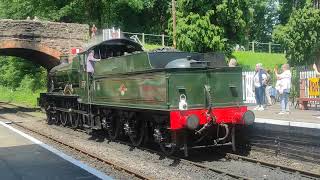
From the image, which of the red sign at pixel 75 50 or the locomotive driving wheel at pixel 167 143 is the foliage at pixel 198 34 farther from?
the locomotive driving wheel at pixel 167 143

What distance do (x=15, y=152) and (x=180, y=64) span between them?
5.28 m

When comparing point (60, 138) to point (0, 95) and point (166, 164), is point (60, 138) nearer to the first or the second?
point (166, 164)

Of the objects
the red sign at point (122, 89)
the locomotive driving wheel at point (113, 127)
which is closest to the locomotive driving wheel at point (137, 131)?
the red sign at point (122, 89)

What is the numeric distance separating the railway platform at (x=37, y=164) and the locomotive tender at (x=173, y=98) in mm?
1862

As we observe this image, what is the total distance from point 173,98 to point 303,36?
89.2ft

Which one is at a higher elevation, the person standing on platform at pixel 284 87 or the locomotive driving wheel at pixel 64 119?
the person standing on platform at pixel 284 87

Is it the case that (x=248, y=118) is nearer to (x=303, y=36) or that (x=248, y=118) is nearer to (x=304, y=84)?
(x=304, y=84)

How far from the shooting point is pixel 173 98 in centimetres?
1099

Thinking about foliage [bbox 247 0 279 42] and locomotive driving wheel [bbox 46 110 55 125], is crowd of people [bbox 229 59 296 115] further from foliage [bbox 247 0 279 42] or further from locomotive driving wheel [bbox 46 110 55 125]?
foliage [bbox 247 0 279 42]

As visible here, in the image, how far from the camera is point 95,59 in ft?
51.6

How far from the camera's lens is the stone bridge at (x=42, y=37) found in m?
28.8

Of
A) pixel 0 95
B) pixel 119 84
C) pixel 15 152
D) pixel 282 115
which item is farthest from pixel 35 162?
pixel 0 95

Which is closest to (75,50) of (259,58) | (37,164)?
(37,164)

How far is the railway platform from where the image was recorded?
10.3 meters
